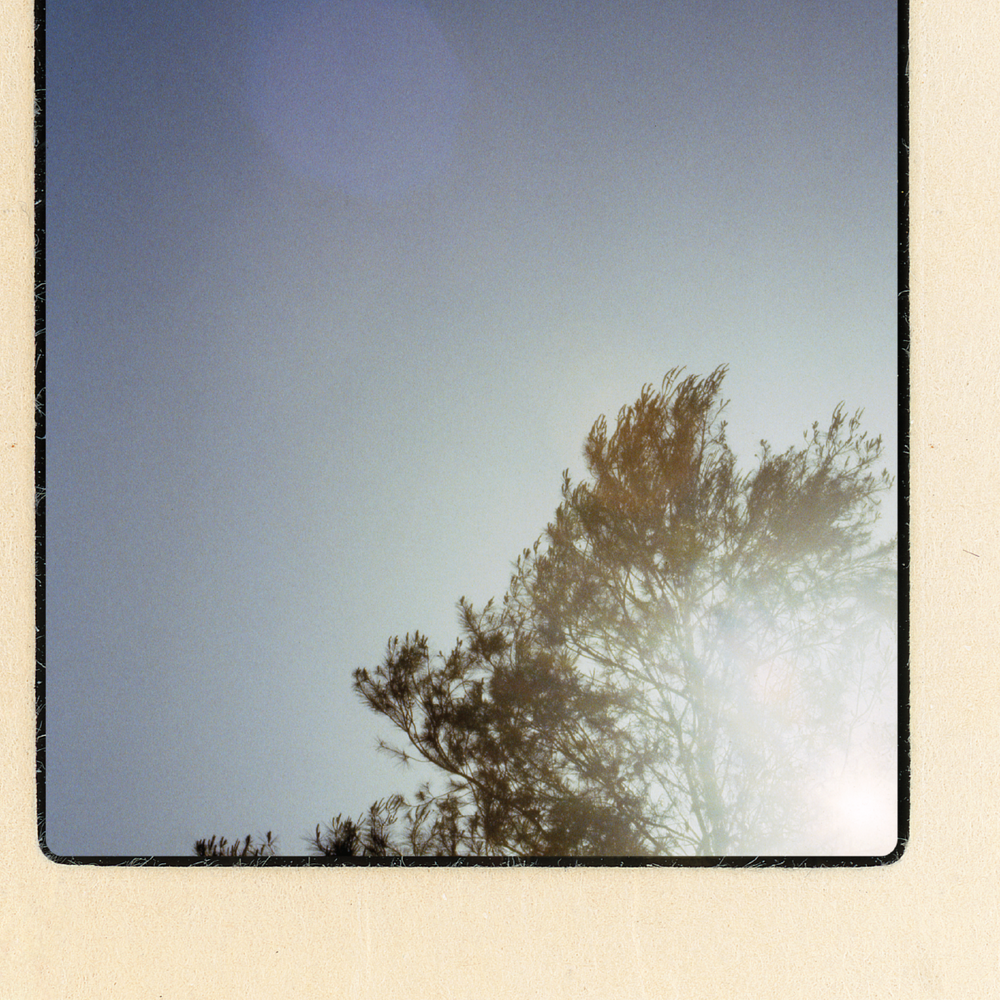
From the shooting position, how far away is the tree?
92 centimetres

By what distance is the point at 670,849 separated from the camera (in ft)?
3.02

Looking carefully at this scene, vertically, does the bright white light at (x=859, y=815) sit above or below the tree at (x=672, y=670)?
below

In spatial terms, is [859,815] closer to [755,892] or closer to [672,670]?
[755,892]

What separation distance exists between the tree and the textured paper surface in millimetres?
59

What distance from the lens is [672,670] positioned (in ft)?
3.01

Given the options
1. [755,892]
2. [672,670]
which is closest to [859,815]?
[755,892]

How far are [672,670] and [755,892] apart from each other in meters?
0.29

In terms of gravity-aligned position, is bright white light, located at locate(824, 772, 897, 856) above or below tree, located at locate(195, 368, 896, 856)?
below

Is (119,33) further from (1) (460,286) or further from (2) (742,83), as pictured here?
(2) (742,83)

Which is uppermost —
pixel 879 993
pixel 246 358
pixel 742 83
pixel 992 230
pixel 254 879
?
pixel 742 83

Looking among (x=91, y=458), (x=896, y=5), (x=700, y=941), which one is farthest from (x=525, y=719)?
(x=896, y=5)

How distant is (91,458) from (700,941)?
0.97 metres

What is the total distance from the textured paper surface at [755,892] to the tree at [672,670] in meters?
0.06

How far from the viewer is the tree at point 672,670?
0.92m
